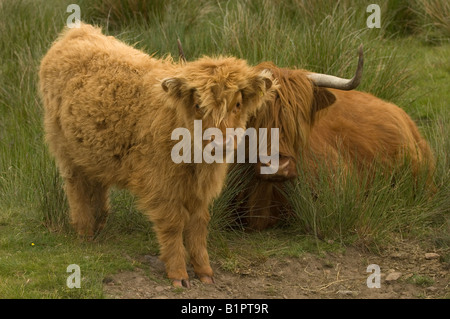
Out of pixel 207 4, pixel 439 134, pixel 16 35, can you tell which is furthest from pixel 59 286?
pixel 207 4

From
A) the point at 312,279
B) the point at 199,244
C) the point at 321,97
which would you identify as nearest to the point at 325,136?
the point at 321,97

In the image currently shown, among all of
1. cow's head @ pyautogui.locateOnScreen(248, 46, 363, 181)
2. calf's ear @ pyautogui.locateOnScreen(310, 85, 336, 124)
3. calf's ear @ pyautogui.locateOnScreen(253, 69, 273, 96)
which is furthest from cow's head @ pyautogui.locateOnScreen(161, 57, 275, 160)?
calf's ear @ pyautogui.locateOnScreen(310, 85, 336, 124)

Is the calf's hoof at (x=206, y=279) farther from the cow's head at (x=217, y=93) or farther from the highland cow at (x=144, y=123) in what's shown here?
the cow's head at (x=217, y=93)

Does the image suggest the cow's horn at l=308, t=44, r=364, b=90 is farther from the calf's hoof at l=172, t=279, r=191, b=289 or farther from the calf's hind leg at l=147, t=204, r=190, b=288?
the calf's hoof at l=172, t=279, r=191, b=289

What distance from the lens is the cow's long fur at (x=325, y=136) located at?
4812 mm

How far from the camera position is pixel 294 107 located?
4.85m

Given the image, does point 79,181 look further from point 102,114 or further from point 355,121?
point 355,121

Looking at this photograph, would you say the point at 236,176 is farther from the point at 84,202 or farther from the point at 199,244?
the point at 84,202

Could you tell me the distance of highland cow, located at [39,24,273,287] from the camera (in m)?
3.70

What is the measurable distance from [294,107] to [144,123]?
123 centimetres

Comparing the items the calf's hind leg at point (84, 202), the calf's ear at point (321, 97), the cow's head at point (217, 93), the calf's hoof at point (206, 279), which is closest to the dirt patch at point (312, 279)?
the calf's hoof at point (206, 279)

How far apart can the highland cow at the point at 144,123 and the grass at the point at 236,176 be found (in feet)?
0.99

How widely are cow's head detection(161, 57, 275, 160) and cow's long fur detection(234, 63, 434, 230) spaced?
0.88 m

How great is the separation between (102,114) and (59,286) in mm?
987
